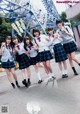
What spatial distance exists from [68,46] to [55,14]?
31.3m

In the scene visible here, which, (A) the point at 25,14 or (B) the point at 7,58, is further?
(A) the point at 25,14

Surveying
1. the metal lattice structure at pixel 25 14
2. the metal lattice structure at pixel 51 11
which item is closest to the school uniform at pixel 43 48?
the metal lattice structure at pixel 25 14

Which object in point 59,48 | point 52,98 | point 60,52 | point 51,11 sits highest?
point 51,11

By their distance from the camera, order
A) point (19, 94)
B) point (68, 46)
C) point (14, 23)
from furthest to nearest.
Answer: point (14, 23)
point (68, 46)
point (19, 94)

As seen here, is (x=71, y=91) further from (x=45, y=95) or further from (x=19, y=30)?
(x=19, y=30)

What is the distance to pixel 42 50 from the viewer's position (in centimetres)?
962

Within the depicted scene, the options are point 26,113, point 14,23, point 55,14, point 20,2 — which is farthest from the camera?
point 55,14

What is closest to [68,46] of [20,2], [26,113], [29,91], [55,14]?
[29,91]

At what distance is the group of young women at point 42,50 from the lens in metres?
9.55

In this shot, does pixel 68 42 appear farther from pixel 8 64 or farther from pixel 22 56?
pixel 8 64

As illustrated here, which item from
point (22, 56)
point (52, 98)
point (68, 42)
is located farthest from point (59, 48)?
point (52, 98)

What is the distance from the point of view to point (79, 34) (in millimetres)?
34188

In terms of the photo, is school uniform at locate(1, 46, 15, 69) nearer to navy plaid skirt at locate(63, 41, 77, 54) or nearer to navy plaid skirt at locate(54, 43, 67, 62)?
navy plaid skirt at locate(54, 43, 67, 62)

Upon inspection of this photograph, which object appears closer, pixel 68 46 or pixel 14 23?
pixel 68 46
